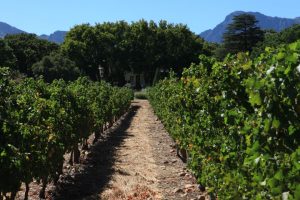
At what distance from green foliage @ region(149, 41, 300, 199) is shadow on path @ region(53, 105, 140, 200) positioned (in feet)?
6.38

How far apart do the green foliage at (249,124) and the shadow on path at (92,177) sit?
76.5 inches

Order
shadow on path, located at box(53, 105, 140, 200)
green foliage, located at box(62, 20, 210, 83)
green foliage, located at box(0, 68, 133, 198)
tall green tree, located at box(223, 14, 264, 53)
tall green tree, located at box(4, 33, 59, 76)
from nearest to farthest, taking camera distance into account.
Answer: green foliage, located at box(0, 68, 133, 198) < shadow on path, located at box(53, 105, 140, 200) < green foliage, located at box(62, 20, 210, 83) < tall green tree, located at box(4, 33, 59, 76) < tall green tree, located at box(223, 14, 264, 53)

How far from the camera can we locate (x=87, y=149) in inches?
602

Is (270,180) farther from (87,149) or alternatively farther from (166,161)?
(87,149)

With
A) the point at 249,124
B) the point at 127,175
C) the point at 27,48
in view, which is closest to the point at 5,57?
the point at 27,48

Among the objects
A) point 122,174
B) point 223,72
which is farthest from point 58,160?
point 223,72

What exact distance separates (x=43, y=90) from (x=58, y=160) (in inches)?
122

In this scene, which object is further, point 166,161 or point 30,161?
point 166,161

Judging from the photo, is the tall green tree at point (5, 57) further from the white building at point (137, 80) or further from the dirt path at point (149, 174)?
the dirt path at point (149, 174)

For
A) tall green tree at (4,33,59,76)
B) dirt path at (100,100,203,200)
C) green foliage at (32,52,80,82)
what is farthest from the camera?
tall green tree at (4,33,59,76)

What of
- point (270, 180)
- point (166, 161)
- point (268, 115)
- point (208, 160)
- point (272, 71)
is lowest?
point (166, 161)

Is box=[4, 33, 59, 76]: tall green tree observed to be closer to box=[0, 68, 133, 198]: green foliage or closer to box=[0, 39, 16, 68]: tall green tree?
box=[0, 39, 16, 68]: tall green tree

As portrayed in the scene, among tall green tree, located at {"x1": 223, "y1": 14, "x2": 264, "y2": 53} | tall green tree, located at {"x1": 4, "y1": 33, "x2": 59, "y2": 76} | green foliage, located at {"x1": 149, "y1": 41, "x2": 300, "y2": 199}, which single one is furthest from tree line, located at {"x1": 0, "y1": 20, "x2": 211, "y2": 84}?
green foliage, located at {"x1": 149, "y1": 41, "x2": 300, "y2": 199}

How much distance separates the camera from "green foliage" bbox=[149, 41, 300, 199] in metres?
3.35
